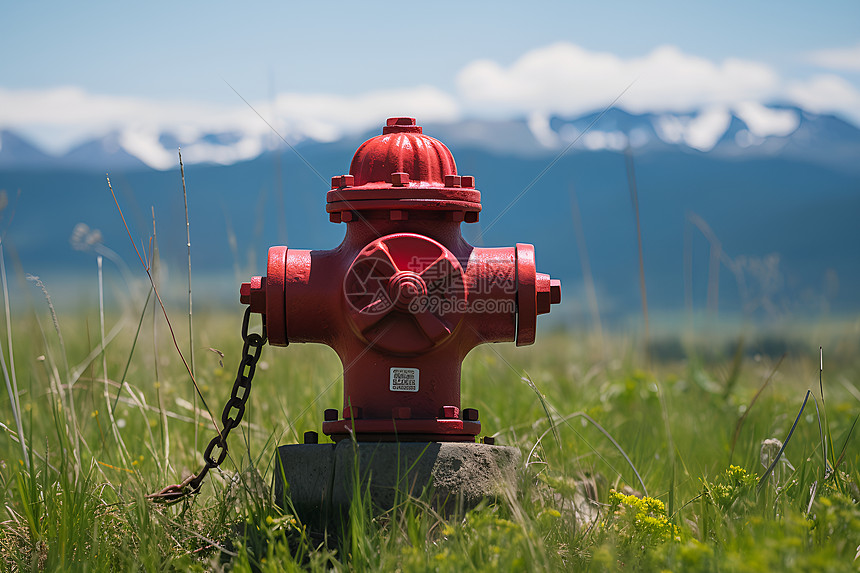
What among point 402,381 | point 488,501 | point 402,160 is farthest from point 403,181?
point 488,501

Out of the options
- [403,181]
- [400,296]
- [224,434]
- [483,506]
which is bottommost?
[483,506]

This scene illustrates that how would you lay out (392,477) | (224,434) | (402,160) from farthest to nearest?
(402,160) < (224,434) < (392,477)

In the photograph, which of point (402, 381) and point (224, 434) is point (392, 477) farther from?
point (224, 434)

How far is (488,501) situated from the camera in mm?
2127

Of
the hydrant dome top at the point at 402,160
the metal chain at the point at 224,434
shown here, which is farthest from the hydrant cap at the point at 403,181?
the metal chain at the point at 224,434

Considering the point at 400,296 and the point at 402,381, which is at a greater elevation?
the point at 400,296

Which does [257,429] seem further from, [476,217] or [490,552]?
[490,552]

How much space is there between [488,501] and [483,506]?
2 cm

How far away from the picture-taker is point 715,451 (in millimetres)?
3059

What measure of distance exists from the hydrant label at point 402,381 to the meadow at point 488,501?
35cm

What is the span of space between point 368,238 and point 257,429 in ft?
3.84

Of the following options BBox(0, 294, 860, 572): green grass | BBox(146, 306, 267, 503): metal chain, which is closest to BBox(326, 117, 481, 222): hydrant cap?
BBox(146, 306, 267, 503): metal chain

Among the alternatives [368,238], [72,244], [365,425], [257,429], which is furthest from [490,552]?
[72,244]

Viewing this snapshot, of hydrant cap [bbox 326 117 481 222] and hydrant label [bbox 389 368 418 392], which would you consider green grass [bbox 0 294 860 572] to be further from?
hydrant cap [bbox 326 117 481 222]
